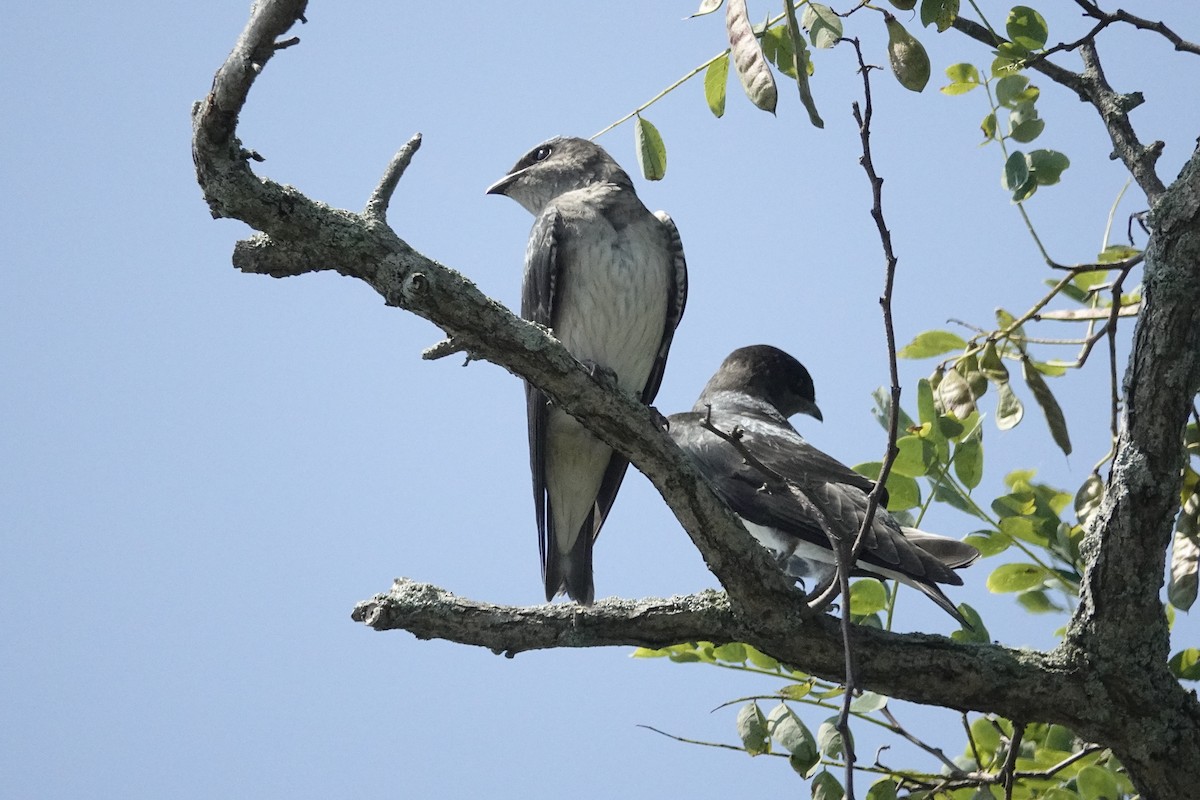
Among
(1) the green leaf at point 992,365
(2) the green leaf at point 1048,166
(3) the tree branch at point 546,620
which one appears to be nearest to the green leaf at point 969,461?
(1) the green leaf at point 992,365

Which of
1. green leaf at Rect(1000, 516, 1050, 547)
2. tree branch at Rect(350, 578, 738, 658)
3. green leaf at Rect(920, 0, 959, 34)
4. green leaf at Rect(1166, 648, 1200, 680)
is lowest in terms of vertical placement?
green leaf at Rect(1166, 648, 1200, 680)

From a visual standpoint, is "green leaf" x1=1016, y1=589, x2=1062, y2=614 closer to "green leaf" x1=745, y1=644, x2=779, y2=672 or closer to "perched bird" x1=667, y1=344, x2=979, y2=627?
"perched bird" x1=667, y1=344, x2=979, y2=627

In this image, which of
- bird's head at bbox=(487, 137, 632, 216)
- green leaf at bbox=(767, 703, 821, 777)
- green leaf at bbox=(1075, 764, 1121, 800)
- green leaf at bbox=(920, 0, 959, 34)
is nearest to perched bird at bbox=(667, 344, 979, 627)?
green leaf at bbox=(767, 703, 821, 777)

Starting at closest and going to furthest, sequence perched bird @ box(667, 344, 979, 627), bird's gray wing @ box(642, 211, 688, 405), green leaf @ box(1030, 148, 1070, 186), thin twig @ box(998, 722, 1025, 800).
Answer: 1. thin twig @ box(998, 722, 1025, 800)
2. green leaf @ box(1030, 148, 1070, 186)
3. perched bird @ box(667, 344, 979, 627)
4. bird's gray wing @ box(642, 211, 688, 405)

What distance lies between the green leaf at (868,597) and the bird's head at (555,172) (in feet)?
10.5

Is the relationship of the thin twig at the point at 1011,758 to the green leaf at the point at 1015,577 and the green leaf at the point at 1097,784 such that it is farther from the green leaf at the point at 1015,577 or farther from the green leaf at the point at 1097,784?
the green leaf at the point at 1015,577

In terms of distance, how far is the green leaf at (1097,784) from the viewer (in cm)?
364

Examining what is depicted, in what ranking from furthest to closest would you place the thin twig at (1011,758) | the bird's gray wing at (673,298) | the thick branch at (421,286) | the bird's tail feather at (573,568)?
the bird's gray wing at (673,298), the bird's tail feather at (573,568), the thin twig at (1011,758), the thick branch at (421,286)

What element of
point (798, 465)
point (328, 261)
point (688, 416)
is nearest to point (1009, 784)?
point (798, 465)

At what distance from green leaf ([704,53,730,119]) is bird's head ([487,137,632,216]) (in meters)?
2.48

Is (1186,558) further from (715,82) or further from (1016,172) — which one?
(715,82)

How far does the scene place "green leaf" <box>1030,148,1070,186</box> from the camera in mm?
4406

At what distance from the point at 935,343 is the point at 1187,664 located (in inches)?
55.2

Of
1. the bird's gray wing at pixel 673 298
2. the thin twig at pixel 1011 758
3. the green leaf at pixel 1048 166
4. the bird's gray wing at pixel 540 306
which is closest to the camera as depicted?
the thin twig at pixel 1011 758
